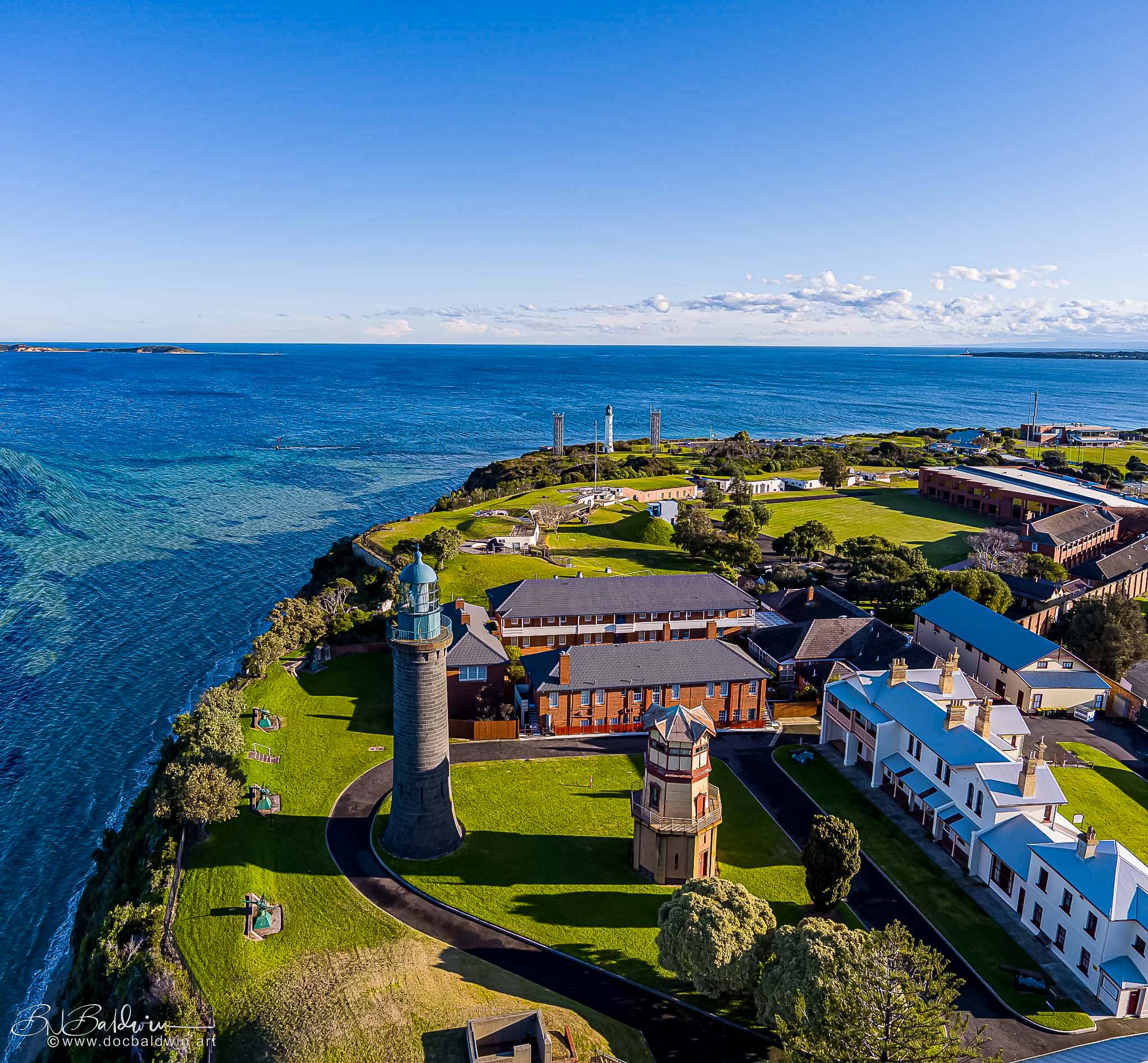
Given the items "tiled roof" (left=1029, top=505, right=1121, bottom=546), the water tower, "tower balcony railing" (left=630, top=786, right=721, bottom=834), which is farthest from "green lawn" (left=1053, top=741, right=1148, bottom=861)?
"tiled roof" (left=1029, top=505, right=1121, bottom=546)

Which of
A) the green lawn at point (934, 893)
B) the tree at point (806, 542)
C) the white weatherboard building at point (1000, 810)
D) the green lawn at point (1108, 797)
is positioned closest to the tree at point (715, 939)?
the green lawn at point (934, 893)

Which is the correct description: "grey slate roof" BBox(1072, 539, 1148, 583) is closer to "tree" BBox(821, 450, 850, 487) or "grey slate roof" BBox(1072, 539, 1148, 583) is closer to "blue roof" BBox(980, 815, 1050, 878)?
"blue roof" BBox(980, 815, 1050, 878)

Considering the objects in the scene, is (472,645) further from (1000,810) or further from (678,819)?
(1000,810)

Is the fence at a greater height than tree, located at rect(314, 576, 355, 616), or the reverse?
tree, located at rect(314, 576, 355, 616)

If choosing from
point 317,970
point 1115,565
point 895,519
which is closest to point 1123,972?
point 317,970

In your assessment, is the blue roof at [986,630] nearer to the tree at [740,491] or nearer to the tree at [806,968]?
the tree at [806,968]

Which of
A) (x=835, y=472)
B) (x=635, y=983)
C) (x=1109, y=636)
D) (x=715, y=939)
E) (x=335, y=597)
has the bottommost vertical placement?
(x=635, y=983)
